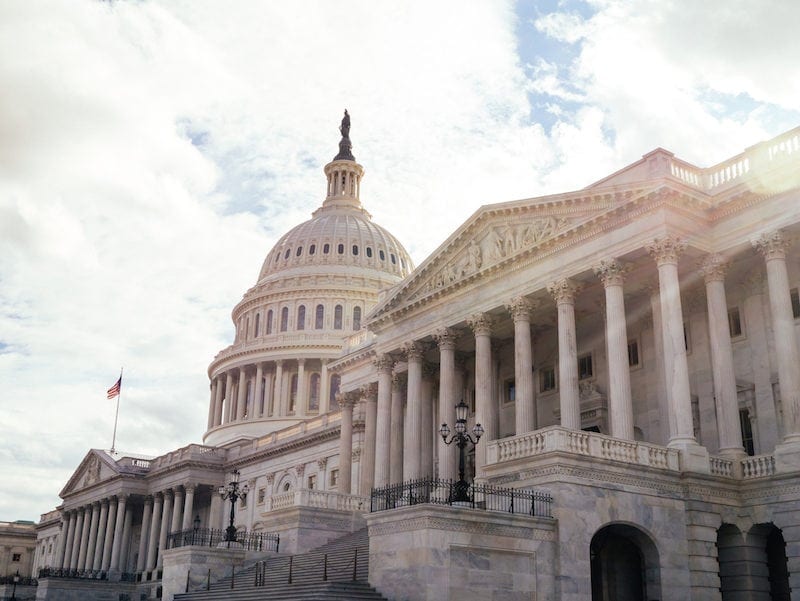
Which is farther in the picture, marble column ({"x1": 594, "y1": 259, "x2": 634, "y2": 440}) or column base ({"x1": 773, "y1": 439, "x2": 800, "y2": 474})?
marble column ({"x1": 594, "y1": 259, "x2": 634, "y2": 440})

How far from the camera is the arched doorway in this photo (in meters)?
34.5

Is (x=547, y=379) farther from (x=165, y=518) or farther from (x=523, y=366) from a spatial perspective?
(x=165, y=518)

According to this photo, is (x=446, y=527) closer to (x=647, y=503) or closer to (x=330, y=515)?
(x=647, y=503)

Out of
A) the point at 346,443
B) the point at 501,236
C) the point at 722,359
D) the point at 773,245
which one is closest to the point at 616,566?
the point at 722,359

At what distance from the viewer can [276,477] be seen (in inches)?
3260

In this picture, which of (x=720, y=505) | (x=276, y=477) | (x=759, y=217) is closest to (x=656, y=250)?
(x=759, y=217)

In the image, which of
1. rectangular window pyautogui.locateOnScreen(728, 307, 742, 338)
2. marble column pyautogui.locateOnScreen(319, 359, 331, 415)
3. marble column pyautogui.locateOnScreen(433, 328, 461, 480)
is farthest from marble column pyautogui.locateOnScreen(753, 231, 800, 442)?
marble column pyautogui.locateOnScreen(319, 359, 331, 415)

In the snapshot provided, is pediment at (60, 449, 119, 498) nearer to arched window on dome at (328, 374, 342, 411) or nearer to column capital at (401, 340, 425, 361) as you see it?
arched window on dome at (328, 374, 342, 411)

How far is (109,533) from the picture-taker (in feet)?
327

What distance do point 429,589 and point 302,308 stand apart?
93.0 metres

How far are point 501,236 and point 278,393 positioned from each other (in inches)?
2811

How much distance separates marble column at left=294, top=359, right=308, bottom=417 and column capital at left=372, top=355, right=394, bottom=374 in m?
58.1

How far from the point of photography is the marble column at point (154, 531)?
91.0 m

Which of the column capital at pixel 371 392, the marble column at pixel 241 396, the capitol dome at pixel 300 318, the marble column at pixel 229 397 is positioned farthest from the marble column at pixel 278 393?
the column capital at pixel 371 392
